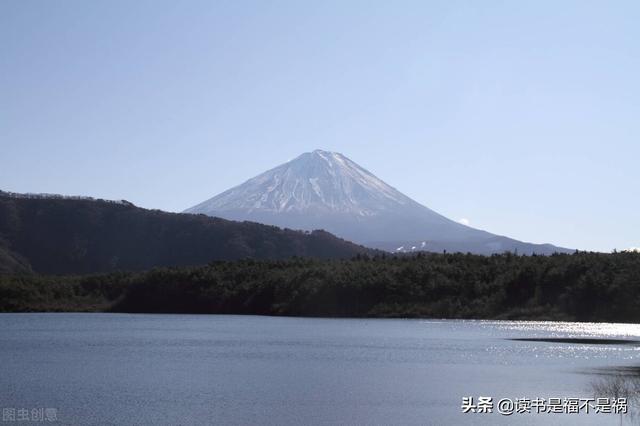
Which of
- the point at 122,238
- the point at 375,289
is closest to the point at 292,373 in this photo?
the point at 375,289

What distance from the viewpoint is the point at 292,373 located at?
43.4 metres

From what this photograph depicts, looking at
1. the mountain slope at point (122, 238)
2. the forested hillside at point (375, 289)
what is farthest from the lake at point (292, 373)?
the mountain slope at point (122, 238)

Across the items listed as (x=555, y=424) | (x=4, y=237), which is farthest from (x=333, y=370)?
(x=4, y=237)

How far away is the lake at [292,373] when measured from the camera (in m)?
31.2

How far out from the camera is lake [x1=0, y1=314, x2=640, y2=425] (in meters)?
31.2

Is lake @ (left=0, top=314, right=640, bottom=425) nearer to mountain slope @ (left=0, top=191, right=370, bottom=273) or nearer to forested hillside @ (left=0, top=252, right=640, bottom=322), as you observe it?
forested hillside @ (left=0, top=252, right=640, bottom=322)

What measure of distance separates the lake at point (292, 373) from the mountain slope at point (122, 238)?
305 ft

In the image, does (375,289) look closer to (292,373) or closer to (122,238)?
(292,373)

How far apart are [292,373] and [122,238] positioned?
5429 inches

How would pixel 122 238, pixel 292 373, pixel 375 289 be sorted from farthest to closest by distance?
pixel 122 238 < pixel 375 289 < pixel 292 373

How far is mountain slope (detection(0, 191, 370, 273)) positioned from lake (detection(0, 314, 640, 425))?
92.9 meters

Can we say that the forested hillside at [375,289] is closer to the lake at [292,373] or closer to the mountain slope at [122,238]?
the lake at [292,373]

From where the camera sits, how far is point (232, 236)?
169875 mm

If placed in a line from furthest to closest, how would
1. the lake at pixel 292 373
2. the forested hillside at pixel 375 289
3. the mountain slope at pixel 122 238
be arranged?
the mountain slope at pixel 122 238, the forested hillside at pixel 375 289, the lake at pixel 292 373
